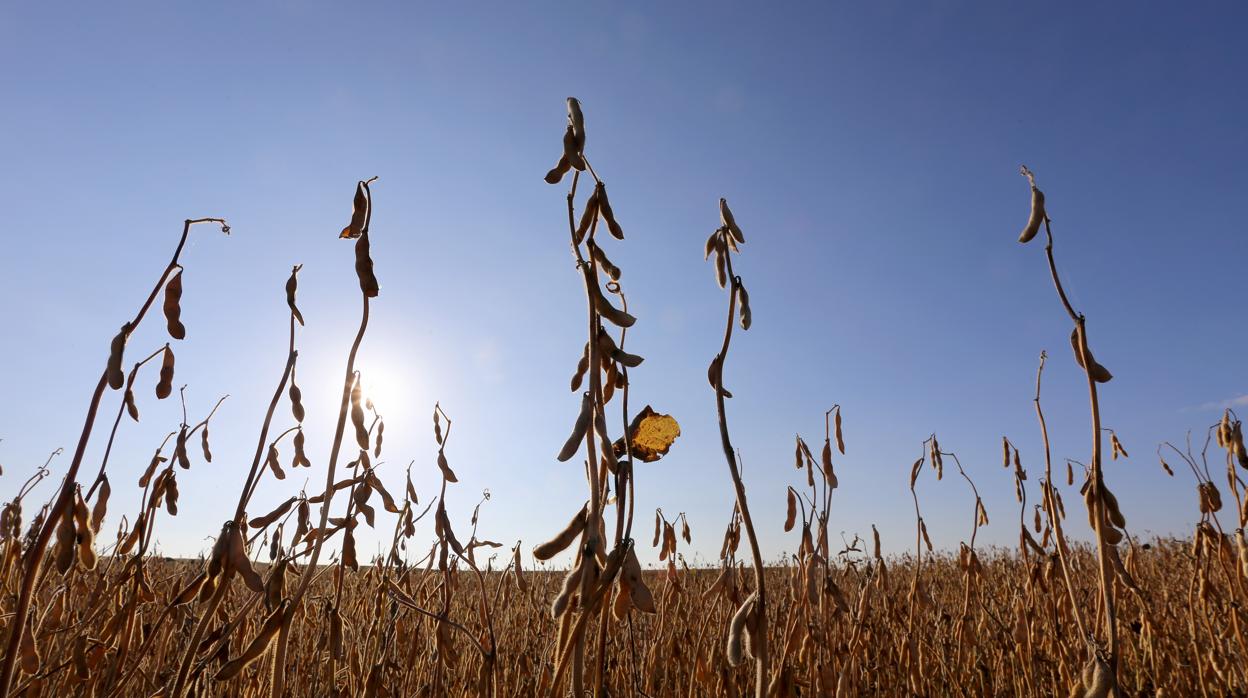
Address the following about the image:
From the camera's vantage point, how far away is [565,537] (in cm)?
77

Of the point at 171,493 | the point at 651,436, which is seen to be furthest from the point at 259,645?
the point at 171,493

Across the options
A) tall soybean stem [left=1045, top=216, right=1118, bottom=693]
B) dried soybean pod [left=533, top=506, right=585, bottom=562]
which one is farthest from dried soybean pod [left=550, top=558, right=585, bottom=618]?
tall soybean stem [left=1045, top=216, right=1118, bottom=693]

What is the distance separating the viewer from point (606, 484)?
0.85 metres

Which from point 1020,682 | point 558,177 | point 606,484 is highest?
point 558,177

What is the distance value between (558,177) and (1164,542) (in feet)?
45.7

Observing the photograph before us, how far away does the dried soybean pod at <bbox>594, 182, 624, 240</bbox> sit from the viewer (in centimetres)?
95

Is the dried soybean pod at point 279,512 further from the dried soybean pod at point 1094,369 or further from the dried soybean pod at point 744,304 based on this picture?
the dried soybean pod at point 1094,369

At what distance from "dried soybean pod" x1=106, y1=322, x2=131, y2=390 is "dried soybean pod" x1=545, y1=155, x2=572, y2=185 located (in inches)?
25.1

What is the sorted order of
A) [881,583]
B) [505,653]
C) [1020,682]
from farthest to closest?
[505,653], [1020,682], [881,583]

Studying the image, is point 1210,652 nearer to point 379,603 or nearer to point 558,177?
point 379,603

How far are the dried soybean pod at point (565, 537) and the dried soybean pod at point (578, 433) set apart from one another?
0.26ft

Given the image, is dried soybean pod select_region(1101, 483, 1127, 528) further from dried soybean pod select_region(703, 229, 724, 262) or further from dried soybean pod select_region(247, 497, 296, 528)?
dried soybean pod select_region(247, 497, 296, 528)

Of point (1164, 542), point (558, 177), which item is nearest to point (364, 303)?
point (558, 177)

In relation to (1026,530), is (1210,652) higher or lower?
lower
